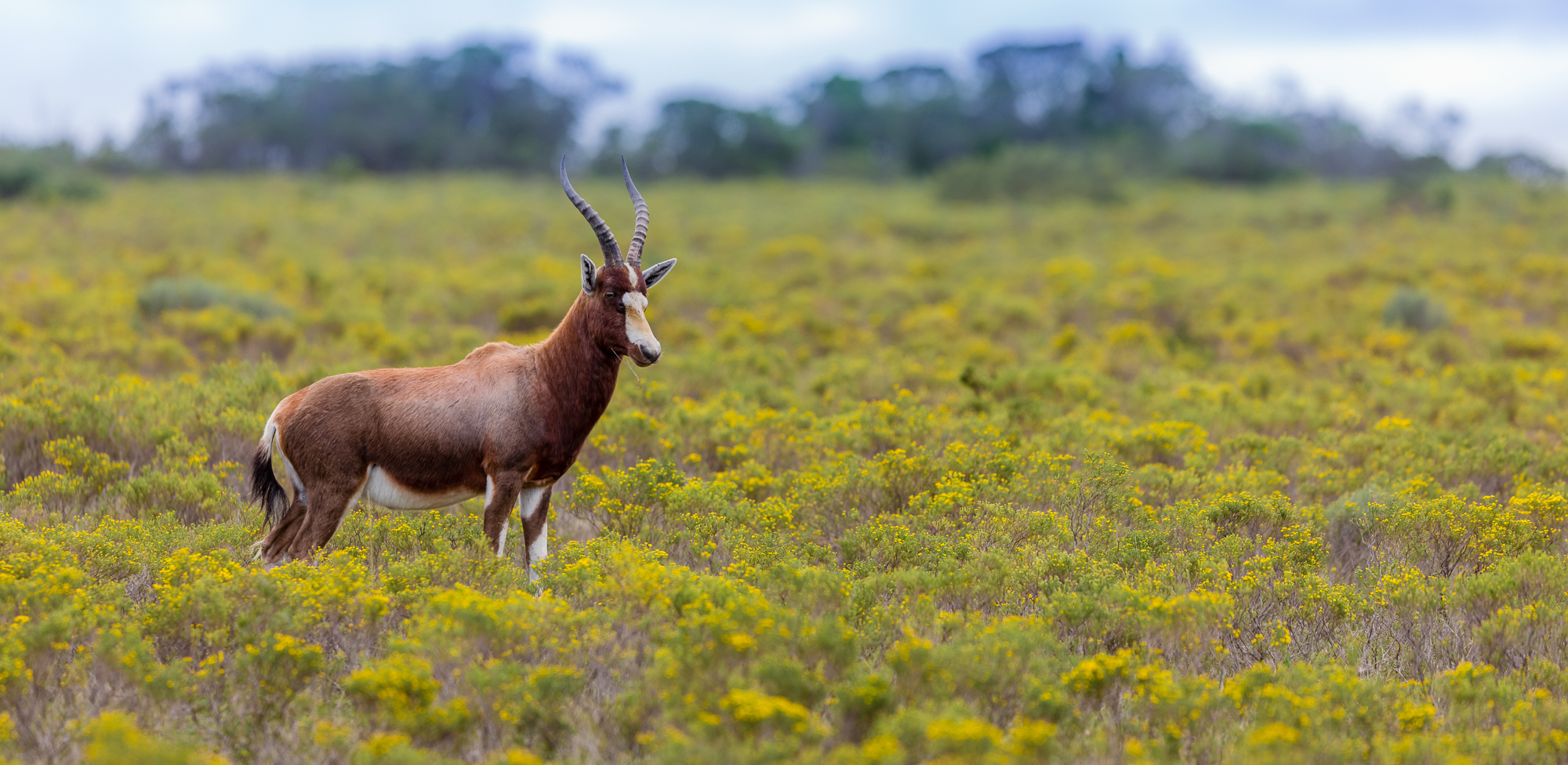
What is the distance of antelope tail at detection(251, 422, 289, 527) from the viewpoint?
19.2ft

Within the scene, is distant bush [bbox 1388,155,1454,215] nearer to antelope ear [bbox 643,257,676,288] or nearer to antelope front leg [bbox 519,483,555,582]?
antelope ear [bbox 643,257,676,288]

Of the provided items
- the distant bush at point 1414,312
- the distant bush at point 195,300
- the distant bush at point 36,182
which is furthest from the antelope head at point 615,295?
the distant bush at point 36,182

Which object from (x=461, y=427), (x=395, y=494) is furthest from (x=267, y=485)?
(x=461, y=427)

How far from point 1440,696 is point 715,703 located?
3658 mm

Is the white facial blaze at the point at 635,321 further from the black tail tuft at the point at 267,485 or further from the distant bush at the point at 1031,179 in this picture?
the distant bush at the point at 1031,179

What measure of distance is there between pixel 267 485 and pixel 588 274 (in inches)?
89.8

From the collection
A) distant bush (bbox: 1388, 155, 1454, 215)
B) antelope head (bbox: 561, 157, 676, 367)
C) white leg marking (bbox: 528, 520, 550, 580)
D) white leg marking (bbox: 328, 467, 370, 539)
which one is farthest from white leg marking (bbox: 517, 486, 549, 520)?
distant bush (bbox: 1388, 155, 1454, 215)

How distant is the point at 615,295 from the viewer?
589 cm

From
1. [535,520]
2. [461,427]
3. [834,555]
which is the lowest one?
[834,555]

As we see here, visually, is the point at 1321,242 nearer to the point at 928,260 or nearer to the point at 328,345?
the point at 928,260

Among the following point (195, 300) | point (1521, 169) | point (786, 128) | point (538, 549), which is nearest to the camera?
point (538, 549)

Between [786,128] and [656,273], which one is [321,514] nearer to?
[656,273]

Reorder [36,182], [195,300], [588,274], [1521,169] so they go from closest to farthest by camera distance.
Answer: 1. [588,274]
2. [195,300]
3. [36,182]
4. [1521,169]

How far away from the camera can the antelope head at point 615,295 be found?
5.79 m
